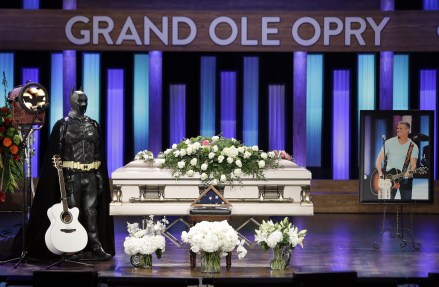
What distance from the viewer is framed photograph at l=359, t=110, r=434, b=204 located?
9047mm

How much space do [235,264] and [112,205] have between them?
4.07 feet

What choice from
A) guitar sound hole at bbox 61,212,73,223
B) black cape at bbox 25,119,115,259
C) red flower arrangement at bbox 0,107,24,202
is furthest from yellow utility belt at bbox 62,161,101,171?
red flower arrangement at bbox 0,107,24,202

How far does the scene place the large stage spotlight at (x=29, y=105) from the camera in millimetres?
7746

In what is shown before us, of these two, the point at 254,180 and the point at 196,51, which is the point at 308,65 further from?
the point at 254,180

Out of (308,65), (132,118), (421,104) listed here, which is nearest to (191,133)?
(132,118)

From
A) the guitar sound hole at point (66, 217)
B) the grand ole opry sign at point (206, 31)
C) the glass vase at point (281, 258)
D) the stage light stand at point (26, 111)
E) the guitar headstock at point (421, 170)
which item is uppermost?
the grand ole opry sign at point (206, 31)

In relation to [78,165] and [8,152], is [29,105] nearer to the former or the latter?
[78,165]

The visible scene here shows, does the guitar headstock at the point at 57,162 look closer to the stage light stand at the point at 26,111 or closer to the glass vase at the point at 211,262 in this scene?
the stage light stand at the point at 26,111

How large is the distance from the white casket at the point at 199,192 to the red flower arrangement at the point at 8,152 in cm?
103

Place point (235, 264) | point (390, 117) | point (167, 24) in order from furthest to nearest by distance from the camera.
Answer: point (167, 24) → point (390, 117) → point (235, 264)

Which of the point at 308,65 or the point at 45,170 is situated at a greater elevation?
the point at 308,65

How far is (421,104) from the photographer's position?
12250mm

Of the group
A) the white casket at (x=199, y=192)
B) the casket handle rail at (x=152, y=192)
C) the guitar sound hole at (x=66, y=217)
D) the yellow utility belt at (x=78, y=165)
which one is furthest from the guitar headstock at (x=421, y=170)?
the guitar sound hole at (x=66, y=217)

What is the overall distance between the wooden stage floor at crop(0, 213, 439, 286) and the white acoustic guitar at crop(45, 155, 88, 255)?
0.19 metres
